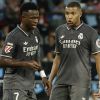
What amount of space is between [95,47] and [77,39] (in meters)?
0.28

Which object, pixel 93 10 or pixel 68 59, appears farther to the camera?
pixel 93 10

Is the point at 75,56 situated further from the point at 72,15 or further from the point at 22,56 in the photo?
the point at 22,56

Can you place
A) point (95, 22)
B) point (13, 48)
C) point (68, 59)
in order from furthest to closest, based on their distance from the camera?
point (95, 22), point (68, 59), point (13, 48)

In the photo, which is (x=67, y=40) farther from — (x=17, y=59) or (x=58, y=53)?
(x=17, y=59)

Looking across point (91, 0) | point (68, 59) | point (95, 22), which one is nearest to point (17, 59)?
point (68, 59)

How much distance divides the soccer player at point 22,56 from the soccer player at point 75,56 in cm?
43

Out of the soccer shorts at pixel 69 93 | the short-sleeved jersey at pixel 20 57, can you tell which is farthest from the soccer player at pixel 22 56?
the soccer shorts at pixel 69 93

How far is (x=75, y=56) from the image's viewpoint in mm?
7570

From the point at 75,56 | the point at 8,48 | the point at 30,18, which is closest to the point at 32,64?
the point at 8,48

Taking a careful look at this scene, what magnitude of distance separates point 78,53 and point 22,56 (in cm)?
85

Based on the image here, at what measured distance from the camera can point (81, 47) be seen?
298 inches

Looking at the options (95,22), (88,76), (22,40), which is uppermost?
(95,22)

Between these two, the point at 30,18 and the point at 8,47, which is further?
the point at 30,18

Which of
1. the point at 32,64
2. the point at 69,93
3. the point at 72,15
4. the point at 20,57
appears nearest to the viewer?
the point at 32,64
